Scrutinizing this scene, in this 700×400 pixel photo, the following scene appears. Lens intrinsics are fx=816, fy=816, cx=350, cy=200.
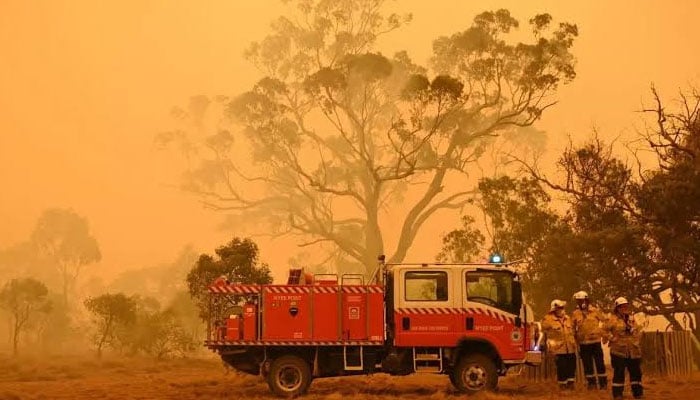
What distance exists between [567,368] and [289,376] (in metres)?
5.41

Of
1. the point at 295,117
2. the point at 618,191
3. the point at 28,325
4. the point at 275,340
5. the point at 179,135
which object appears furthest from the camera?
the point at 179,135

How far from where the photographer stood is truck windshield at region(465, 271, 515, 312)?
48.4ft

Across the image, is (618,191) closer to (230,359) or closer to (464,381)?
(464,381)

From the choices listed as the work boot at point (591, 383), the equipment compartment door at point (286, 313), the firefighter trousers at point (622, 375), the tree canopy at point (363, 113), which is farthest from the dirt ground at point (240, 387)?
the tree canopy at point (363, 113)

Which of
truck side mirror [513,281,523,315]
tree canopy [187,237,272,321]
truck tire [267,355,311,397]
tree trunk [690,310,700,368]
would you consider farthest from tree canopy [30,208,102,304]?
truck side mirror [513,281,523,315]

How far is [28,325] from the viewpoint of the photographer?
39.2 metres

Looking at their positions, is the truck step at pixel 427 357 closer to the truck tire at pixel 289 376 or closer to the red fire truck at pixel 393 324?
the red fire truck at pixel 393 324

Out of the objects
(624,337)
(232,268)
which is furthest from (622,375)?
(232,268)

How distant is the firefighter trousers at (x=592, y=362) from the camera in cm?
1573

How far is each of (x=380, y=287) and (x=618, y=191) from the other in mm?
9784

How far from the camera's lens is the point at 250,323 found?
14.7 m

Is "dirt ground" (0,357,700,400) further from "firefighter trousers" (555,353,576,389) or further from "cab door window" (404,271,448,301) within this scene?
"cab door window" (404,271,448,301)

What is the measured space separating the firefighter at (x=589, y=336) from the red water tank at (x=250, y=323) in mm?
6107

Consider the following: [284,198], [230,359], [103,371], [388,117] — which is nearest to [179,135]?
[284,198]
